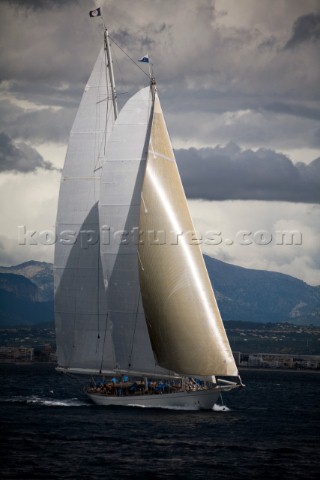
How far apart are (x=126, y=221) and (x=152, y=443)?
2039 centimetres

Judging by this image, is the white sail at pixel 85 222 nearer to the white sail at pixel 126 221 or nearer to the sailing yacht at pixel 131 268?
the sailing yacht at pixel 131 268

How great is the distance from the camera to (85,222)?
93.1 meters

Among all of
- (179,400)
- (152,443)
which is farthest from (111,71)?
(152,443)

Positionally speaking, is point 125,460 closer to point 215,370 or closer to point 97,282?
point 215,370

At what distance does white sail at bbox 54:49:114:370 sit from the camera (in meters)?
92.9

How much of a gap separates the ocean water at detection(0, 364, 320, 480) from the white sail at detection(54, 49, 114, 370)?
785 cm

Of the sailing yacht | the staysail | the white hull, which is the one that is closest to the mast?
the sailing yacht

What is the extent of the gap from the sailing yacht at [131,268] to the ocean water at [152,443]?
3.42 metres

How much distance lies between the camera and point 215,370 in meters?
84.2

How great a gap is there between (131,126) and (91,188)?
8035 millimetres

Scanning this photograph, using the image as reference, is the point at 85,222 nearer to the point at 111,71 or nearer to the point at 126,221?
the point at 126,221

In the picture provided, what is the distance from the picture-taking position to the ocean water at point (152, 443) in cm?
6412

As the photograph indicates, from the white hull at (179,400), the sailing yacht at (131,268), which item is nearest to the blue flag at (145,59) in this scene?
the sailing yacht at (131,268)

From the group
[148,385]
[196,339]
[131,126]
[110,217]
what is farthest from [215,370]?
[131,126]
